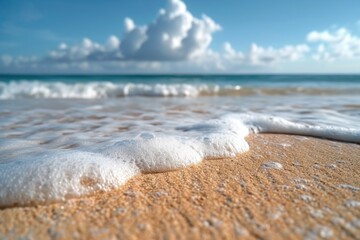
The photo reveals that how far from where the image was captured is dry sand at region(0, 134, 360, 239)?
109cm

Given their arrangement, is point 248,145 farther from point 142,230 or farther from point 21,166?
point 21,166

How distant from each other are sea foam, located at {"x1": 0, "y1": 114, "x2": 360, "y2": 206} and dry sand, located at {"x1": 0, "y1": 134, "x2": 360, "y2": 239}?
0.08 m

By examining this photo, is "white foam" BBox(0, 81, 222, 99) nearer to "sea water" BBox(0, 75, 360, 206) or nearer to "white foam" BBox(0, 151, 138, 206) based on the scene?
"sea water" BBox(0, 75, 360, 206)

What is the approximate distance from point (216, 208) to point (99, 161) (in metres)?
0.86

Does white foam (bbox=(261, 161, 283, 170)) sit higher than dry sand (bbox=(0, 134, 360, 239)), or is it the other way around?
dry sand (bbox=(0, 134, 360, 239))

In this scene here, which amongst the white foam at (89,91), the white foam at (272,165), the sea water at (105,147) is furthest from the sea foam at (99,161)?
the white foam at (89,91)

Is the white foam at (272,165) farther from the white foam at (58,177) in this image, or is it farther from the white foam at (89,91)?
the white foam at (89,91)

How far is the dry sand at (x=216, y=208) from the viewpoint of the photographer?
109 cm

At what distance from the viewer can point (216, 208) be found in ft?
4.17

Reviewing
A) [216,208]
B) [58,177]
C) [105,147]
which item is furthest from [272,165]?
[58,177]

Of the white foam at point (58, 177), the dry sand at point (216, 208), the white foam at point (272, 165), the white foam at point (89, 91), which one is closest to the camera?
the dry sand at point (216, 208)

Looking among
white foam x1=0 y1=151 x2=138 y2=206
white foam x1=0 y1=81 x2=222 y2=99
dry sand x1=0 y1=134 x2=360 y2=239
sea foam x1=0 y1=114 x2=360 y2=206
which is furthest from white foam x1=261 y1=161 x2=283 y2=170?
white foam x1=0 y1=81 x2=222 y2=99

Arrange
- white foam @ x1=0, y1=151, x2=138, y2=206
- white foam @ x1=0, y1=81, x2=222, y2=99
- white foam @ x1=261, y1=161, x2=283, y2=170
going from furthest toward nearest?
white foam @ x1=0, y1=81, x2=222, y2=99 < white foam @ x1=261, y1=161, x2=283, y2=170 < white foam @ x1=0, y1=151, x2=138, y2=206

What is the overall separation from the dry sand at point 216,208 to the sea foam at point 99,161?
8 cm
